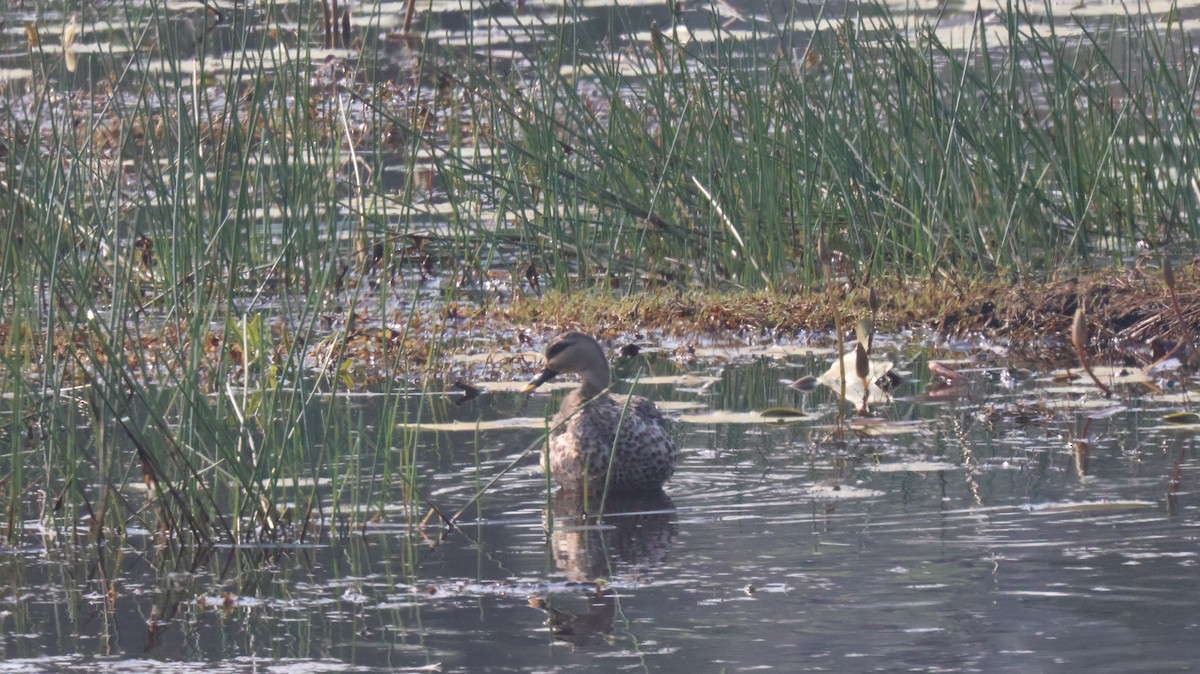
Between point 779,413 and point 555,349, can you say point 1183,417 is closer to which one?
point 779,413

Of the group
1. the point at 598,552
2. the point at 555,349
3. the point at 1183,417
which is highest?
the point at 555,349

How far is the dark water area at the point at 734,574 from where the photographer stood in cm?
353

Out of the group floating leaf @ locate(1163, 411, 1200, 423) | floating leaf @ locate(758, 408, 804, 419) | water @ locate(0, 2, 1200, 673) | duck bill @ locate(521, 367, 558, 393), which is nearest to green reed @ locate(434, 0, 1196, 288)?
duck bill @ locate(521, 367, 558, 393)

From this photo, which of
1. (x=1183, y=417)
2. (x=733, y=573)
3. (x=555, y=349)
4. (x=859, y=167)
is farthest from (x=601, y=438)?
(x=859, y=167)

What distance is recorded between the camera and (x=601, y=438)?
5.31 m

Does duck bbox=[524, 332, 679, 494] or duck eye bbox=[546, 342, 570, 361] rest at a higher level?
duck eye bbox=[546, 342, 570, 361]

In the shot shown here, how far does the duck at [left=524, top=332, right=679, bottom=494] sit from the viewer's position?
5.08 metres

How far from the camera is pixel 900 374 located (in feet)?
21.1

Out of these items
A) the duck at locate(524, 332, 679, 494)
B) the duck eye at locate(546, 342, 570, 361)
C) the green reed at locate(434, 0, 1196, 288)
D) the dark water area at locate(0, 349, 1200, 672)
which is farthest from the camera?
the green reed at locate(434, 0, 1196, 288)

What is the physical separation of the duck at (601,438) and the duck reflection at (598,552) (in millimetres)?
69

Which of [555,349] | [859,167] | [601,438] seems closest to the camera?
[601,438]

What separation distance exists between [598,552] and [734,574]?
43cm

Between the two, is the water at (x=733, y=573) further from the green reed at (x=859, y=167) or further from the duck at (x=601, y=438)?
the green reed at (x=859, y=167)

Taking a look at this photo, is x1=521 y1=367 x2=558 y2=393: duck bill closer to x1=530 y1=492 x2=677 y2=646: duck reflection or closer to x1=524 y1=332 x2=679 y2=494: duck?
x1=524 y1=332 x2=679 y2=494: duck
